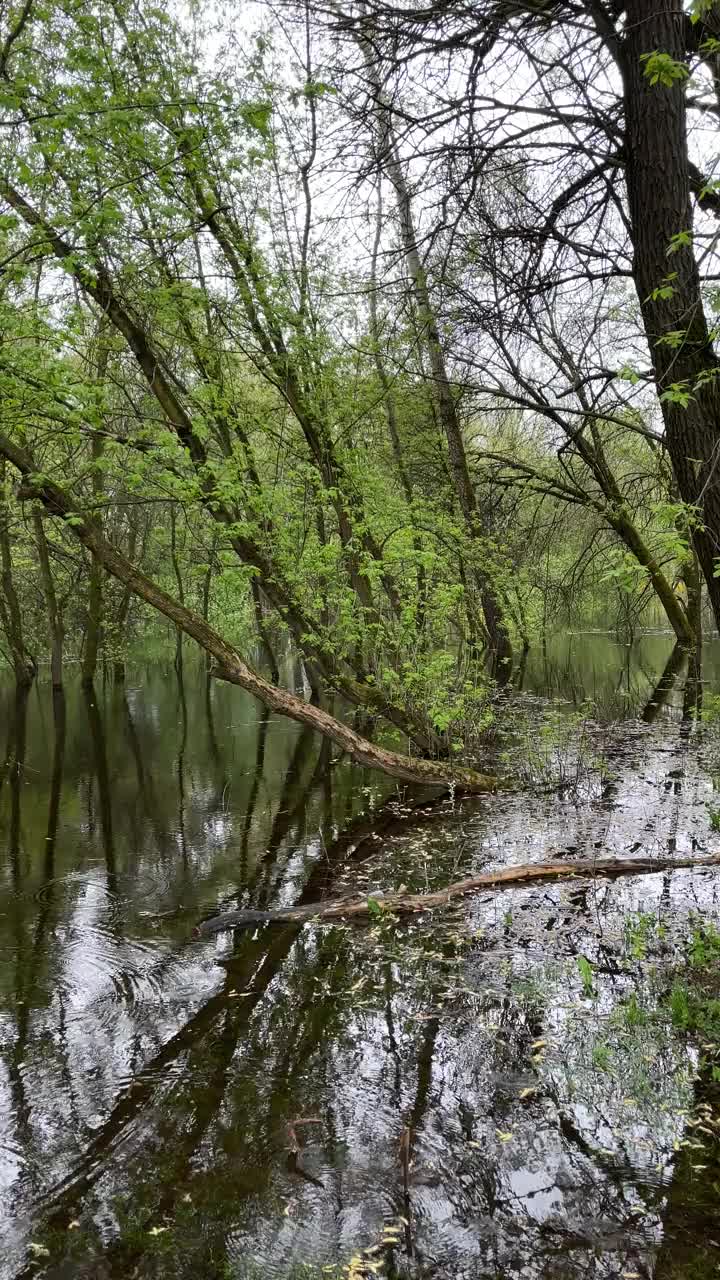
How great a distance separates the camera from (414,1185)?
11.7 feet

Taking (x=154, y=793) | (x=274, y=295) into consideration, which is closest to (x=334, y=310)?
(x=274, y=295)

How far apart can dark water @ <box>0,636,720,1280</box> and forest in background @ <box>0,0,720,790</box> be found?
233cm

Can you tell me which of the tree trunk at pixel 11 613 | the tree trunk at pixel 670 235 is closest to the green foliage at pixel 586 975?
the tree trunk at pixel 670 235

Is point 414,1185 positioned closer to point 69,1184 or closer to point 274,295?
point 69,1184

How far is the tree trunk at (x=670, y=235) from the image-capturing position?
184 inches

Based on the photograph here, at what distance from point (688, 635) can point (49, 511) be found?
1435 centimetres

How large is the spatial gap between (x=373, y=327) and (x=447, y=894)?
26.2 ft

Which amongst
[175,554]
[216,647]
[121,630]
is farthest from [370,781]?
[121,630]

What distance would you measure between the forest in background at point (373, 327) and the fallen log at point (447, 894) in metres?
2.60

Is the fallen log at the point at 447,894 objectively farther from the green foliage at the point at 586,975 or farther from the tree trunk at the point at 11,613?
the tree trunk at the point at 11,613

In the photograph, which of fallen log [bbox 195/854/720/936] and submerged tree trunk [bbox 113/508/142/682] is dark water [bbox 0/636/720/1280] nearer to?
fallen log [bbox 195/854/720/936]

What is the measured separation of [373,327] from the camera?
11438mm

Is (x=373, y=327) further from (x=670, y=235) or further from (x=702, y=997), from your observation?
(x=702, y=997)

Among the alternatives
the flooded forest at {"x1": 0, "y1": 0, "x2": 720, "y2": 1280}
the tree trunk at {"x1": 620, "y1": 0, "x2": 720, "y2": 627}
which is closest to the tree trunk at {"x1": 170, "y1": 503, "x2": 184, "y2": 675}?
the flooded forest at {"x1": 0, "y1": 0, "x2": 720, "y2": 1280}
